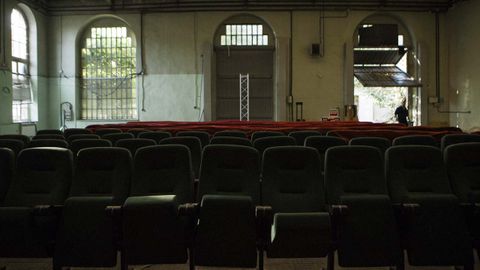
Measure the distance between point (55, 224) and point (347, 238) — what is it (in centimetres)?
232

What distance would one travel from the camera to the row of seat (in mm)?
3264

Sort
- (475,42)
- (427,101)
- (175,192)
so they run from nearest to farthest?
(175,192) < (475,42) < (427,101)

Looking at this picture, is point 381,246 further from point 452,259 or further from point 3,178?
point 3,178

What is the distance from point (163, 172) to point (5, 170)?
153cm

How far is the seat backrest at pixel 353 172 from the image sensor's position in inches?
146

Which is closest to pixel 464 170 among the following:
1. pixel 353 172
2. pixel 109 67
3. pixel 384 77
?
pixel 353 172

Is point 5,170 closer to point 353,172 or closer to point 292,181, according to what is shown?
point 292,181

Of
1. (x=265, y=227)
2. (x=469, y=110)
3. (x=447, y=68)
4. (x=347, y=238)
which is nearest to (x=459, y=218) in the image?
(x=347, y=238)

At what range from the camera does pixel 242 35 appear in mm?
16422

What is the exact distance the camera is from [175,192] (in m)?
3.75

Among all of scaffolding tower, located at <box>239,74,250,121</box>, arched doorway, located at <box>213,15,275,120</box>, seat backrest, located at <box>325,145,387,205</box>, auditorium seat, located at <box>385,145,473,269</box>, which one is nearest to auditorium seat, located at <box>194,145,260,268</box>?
seat backrest, located at <box>325,145,387,205</box>

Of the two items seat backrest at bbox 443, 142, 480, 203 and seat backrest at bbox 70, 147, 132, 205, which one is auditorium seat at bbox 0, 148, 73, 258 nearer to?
seat backrest at bbox 70, 147, 132, 205

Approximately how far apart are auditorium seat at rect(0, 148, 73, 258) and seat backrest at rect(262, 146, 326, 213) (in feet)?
5.88

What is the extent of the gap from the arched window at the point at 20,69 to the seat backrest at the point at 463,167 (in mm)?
14535
